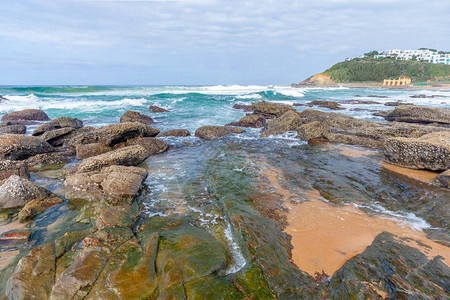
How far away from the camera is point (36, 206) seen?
14.9 ft

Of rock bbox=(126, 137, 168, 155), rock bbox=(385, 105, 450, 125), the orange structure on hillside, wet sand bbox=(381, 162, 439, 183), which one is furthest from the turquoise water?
the orange structure on hillside

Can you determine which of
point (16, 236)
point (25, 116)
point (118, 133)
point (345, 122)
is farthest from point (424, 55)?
point (16, 236)

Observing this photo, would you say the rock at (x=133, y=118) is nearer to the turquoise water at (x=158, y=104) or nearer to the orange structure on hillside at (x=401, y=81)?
the turquoise water at (x=158, y=104)

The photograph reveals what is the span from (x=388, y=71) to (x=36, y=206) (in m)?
117

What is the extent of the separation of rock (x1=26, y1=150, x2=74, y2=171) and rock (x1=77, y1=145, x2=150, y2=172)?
1526 millimetres

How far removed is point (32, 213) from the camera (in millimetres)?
4367

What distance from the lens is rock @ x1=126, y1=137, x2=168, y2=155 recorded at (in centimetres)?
885

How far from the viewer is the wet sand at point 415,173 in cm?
571

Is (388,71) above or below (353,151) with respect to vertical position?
above

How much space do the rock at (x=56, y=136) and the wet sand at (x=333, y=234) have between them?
998 centimetres

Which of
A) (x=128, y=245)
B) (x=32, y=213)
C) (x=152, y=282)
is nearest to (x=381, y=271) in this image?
(x=152, y=282)

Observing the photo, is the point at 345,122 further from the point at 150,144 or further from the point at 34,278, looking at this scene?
the point at 34,278

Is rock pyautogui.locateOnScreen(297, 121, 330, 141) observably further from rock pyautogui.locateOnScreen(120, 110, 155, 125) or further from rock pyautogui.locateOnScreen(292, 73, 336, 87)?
rock pyautogui.locateOnScreen(292, 73, 336, 87)

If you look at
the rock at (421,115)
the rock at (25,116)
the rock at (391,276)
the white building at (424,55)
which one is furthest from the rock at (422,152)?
the white building at (424,55)
